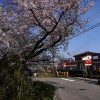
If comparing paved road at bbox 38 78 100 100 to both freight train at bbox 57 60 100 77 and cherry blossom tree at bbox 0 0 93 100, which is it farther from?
freight train at bbox 57 60 100 77

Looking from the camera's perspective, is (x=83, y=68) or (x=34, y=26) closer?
(x=34, y=26)

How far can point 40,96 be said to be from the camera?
14.4 m

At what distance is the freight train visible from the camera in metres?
46.5

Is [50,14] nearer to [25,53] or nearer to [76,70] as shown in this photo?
[25,53]

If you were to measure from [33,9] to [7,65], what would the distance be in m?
3.33

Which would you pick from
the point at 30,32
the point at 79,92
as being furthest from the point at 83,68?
the point at 30,32

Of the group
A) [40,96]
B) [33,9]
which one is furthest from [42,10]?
[40,96]

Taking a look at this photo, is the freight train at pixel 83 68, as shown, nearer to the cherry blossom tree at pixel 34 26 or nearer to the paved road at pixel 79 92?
the paved road at pixel 79 92

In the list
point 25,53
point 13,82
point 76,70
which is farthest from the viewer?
point 76,70

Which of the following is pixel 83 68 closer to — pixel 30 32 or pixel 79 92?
pixel 79 92

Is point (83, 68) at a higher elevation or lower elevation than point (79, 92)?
higher

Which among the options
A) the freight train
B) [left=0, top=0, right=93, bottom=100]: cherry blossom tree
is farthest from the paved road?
the freight train

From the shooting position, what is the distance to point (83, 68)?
5128cm

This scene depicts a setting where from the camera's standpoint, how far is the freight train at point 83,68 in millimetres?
46500
